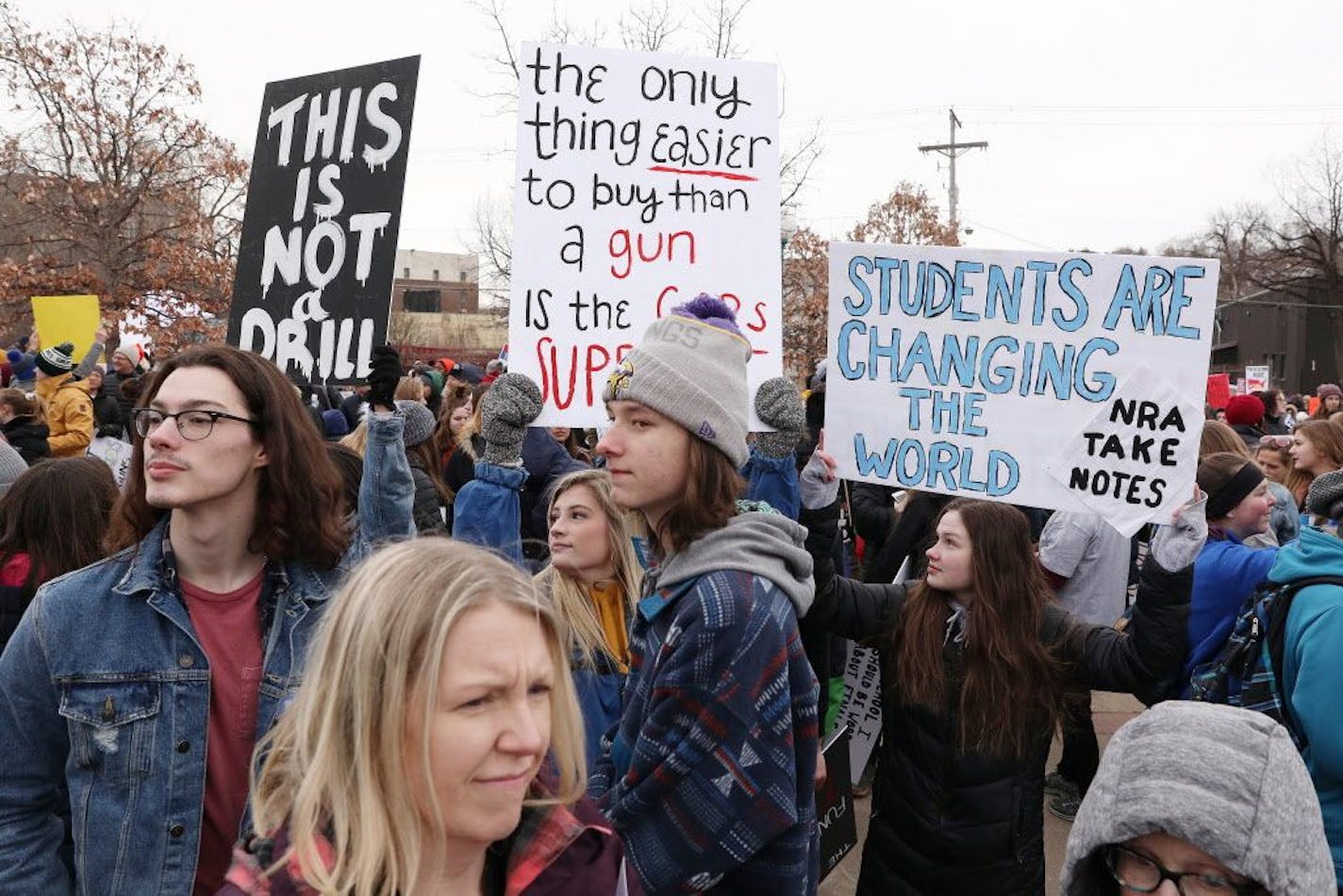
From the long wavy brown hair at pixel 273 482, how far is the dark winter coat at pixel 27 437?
5843mm

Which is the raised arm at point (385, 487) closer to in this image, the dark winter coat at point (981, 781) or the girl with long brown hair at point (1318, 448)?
the dark winter coat at point (981, 781)

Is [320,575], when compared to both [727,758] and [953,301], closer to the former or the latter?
[727,758]

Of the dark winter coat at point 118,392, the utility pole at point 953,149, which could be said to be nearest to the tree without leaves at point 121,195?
the dark winter coat at point 118,392

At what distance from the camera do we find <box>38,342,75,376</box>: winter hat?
27.2ft

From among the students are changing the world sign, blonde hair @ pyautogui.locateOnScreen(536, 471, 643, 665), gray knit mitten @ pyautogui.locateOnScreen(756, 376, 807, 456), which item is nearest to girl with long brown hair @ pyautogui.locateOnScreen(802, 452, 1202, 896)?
Answer: the students are changing the world sign

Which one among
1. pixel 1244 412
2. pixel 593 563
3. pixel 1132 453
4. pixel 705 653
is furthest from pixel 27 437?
pixel 1244 412

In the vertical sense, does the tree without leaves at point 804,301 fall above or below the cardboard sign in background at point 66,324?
above

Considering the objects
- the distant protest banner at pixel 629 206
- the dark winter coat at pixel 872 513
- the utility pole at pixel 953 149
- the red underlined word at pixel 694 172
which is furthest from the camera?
the utility pole at pixel 953 149

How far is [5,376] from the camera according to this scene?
11891 millimetres

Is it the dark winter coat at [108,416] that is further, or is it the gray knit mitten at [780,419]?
the dark winter coat at [108,416]

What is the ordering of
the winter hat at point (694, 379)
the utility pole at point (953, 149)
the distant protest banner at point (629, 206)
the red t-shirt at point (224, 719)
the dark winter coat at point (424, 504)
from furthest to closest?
the utility pole at point (953, 149), the dark winter coat at point (424, 504), the distant protest banner at point (629, 206), the winter hat at point (694, 379), the red t-shirt at point (224, 719)

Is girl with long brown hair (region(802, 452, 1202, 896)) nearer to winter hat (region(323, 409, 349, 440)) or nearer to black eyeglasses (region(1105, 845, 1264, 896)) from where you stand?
black eyeglasses (region(1105, 845, 1264, 896))

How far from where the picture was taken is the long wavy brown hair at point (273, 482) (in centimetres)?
235

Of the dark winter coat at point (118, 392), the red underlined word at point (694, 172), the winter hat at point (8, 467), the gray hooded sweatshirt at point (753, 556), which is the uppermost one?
the red underlined word at point (694, 172)
